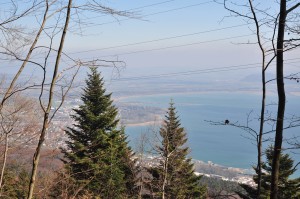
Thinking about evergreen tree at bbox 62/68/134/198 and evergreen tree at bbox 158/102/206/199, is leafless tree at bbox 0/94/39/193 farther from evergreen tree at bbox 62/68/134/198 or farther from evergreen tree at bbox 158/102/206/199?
evergreen tree at bbox 158/102/206/199

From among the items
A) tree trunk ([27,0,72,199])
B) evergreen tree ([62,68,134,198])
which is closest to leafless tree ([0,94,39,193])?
tree trunk ([27,0,72,199])

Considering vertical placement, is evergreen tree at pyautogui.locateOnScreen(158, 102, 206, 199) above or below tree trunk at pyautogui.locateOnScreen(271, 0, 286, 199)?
below

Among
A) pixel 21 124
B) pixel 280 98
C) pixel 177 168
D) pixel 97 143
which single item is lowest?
pixel 177 168

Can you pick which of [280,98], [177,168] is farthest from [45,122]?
[177,168]

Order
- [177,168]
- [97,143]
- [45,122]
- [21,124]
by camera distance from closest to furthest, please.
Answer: [45,122] < [21,124] < [177,168] < [97,143]

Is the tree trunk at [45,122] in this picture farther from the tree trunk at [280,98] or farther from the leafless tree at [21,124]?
the leafless tree at [21,124]

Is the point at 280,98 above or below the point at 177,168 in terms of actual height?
above

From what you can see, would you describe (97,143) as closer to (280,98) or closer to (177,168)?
(177,168)

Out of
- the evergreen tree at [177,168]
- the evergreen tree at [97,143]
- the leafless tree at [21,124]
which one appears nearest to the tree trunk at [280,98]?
the leafless tree at [21,124]

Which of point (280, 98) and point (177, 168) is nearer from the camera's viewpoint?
point (280, 98)

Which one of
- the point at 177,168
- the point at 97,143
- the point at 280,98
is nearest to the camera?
the point at 280,98
